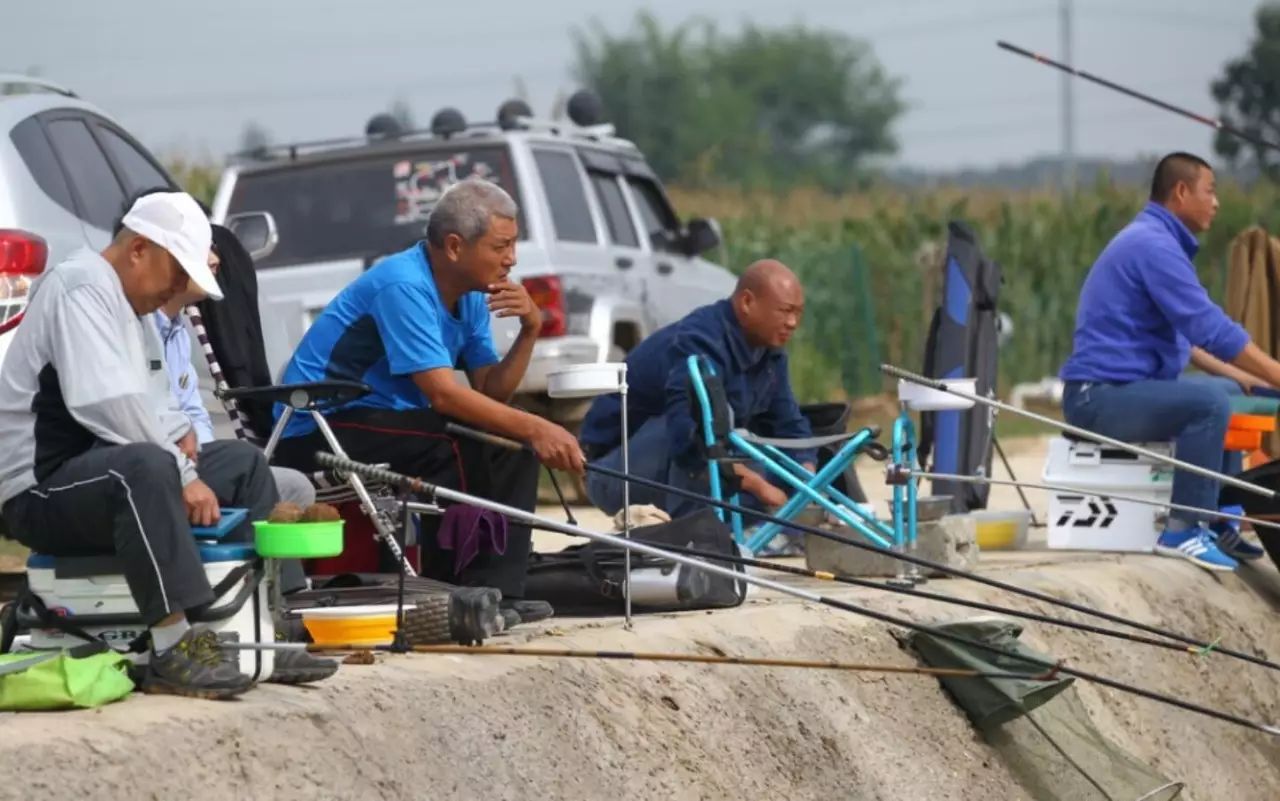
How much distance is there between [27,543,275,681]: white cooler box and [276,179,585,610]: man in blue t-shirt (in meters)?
1.59

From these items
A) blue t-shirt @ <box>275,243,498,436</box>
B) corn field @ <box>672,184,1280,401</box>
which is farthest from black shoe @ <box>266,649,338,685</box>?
corn field @ <box>672,184,1280,401</box>

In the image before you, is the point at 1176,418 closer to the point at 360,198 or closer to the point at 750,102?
the point at 360,198

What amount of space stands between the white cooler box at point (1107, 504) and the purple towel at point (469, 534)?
165 inches

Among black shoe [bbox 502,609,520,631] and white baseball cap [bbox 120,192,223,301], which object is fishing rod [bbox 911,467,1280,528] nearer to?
black shoe [bbox 502,609,520,631]

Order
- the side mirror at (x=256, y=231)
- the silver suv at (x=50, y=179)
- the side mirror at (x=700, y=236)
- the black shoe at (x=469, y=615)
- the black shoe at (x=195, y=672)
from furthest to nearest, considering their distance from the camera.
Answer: the side mirror at (x=700, y=236), the side mirror at (x=256, y=231), the silver suv at (x=50, y=179), the black shoe at (x=469, y=615), the black shoe at (x=195, y=672)

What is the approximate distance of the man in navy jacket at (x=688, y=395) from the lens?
968 cm

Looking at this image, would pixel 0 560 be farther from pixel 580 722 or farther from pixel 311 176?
pixel 580 722

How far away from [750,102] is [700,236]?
5229cm

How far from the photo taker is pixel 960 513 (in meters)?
11.5

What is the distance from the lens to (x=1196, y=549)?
11.3 metres

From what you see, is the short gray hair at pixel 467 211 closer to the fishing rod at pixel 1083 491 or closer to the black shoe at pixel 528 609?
the black shoe at pixel 528 609

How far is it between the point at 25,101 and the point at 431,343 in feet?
7.37

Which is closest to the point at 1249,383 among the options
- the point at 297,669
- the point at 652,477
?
the point at 652,477

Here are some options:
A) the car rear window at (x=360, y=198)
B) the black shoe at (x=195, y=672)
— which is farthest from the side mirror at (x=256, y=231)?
the black shoe at (x=195, y=672)
